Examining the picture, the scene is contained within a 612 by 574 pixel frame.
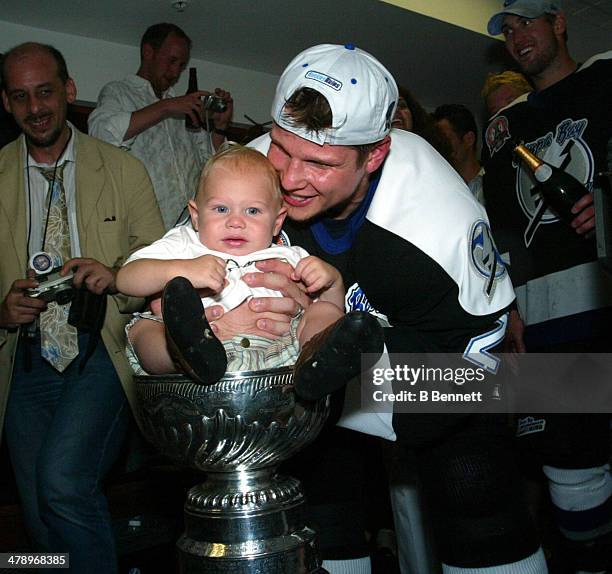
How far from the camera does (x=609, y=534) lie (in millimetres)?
2016

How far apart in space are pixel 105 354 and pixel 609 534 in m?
1.42

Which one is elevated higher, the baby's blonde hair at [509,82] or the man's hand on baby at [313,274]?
the baby's blonde hair at [509,82]

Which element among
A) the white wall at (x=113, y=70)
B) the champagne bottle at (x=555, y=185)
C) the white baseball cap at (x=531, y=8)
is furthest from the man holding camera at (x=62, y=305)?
the white wall at (x=113, y=70)

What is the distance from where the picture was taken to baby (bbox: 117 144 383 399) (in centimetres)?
91

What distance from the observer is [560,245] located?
2.22 m

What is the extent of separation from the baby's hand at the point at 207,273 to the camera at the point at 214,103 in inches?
76.2

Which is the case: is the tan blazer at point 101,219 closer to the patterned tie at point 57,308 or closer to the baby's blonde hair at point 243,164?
the patterned tie at point 57,308

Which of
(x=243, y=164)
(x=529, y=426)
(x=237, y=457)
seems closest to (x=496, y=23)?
(x=529, y=426)

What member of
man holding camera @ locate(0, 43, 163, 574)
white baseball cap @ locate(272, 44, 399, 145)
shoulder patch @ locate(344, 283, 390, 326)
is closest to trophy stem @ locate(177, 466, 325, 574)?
shoulder patch @ locate(344, 283, 390, 326)

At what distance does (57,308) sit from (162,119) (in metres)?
1.07

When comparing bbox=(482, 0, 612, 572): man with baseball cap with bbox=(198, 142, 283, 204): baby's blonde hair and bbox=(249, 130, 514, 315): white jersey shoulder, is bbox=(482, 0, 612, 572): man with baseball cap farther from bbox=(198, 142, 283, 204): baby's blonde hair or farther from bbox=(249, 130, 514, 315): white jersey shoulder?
bbox=(198, 142, 283, 204): baby's blonde hair

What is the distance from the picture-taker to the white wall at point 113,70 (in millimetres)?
3706

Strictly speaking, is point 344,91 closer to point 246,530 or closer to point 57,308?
point 246,530

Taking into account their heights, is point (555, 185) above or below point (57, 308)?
above
